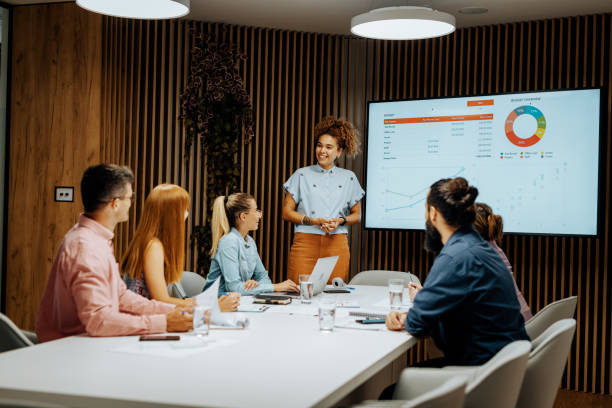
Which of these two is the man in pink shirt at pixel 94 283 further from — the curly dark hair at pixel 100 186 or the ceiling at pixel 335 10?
the ceiling at pixel 335 10

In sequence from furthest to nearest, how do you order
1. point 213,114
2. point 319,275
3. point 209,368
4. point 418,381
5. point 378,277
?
point 213,114, point 378,277, point 319,275, point 418,381, point 209,368

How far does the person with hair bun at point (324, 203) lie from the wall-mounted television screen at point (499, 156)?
18.8 inches

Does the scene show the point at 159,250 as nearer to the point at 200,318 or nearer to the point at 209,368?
the point at 200,318

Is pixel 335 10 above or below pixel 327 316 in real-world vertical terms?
above

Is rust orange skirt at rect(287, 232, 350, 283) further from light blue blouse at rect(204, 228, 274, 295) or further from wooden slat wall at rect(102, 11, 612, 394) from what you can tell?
light blue blouse at rect(204, 228, 274, 295)

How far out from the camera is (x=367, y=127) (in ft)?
19.7

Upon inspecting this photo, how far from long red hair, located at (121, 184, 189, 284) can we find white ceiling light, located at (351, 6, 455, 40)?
196 centimetres

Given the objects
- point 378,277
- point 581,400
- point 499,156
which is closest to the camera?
point 378,277

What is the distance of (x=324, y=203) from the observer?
5.46m

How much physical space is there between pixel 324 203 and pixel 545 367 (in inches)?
126

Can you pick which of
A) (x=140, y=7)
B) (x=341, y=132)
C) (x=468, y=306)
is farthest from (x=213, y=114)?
(x=468, y=306)

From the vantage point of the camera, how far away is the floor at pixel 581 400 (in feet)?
16.8

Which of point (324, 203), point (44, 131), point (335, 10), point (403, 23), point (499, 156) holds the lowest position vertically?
point (324, 203)

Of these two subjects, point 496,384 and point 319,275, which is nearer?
point 496,384
